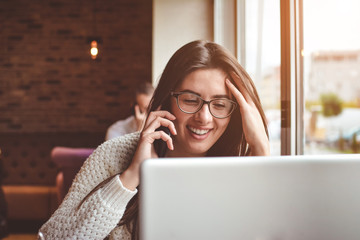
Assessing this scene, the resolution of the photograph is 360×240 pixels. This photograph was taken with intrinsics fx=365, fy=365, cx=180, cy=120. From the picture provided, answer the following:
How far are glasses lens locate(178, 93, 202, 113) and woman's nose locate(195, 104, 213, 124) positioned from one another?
20mm

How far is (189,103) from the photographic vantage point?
44.8 inches

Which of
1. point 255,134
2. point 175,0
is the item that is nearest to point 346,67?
point 175,0

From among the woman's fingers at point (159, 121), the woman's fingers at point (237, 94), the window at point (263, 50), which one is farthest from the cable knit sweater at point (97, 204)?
→ the window at point (263, 50)

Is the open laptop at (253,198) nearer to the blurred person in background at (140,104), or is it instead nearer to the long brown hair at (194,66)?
the long brown hair at (194,66)

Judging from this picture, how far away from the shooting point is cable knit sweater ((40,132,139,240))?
2.92 feet

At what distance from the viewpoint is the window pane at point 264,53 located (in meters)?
2.11

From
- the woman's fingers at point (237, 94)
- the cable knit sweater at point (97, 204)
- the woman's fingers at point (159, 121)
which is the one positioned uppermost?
the woman's fingers at point (237, 94)

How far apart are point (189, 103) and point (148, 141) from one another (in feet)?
0.76

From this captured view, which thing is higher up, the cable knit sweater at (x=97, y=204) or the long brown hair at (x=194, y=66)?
the long brown hair at (x=194, y=66)

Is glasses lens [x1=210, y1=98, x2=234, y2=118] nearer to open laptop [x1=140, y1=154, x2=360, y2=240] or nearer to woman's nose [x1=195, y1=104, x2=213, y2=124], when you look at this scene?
woman's nose [x1=195, y1=104, x2=213, y2=124]

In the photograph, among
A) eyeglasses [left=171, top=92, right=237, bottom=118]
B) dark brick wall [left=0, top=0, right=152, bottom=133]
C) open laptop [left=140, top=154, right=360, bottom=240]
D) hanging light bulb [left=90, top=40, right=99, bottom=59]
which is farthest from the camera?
dark brick wall [left=0, top=0, right=152, bottom=133]

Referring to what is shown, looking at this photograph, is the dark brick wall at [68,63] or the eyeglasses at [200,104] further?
the dark brick wall at [68,63]

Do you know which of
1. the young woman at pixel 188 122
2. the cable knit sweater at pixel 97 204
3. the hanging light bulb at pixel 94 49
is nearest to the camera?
the cable knit sweater at pixel 97 204

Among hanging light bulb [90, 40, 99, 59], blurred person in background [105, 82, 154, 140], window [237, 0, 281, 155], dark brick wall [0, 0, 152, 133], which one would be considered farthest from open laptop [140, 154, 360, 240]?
dark brick wall [0, 0, 152, 133]
